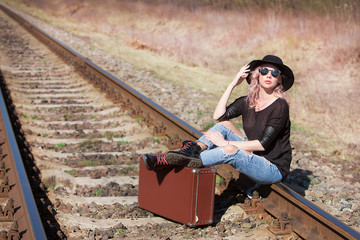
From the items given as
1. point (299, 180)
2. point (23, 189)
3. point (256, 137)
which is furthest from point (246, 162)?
point (23, 189)

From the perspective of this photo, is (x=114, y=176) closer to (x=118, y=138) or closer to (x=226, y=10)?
(x=118, y=138)

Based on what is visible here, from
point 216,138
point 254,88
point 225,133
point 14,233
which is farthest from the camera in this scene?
point 225,133

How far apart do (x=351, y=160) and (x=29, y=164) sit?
3.77 m

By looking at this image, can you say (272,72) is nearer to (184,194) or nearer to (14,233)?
(184,194)

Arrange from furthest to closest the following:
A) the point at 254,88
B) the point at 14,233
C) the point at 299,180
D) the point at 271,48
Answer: the point at 271,48
the point at 299,180
the point at 254,88
the point at 14,233

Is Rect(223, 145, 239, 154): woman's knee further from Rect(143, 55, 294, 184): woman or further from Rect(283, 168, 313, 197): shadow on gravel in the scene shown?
Rect(283, 168, 313, 197): shadow on gravel

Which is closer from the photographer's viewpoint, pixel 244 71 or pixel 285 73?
pixel 285 73

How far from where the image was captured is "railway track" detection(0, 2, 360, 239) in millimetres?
3896

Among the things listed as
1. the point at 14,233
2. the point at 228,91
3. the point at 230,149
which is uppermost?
the point at 228,91

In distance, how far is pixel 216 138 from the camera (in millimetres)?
4379

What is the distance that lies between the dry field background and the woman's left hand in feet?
7.25

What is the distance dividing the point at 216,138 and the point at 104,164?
1618mm

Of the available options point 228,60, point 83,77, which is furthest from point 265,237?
point 228,60

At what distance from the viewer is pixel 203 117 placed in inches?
289
